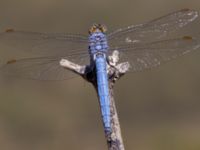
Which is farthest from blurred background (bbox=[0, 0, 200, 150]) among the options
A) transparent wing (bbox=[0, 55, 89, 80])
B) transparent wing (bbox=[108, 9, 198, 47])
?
transparent wing (bbox=[0, 55, 89, 80])

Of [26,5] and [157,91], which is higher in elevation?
[26,5]

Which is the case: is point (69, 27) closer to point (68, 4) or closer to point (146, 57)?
point (68, 4)

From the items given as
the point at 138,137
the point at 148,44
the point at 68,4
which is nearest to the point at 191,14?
the point at 148,44

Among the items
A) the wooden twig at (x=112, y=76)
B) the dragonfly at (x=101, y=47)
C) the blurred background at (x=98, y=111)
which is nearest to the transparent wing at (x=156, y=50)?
the dragonfly at (x=101, y=47)

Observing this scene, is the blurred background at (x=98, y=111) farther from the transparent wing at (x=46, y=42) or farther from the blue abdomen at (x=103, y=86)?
the blue abdomen at (x=103, y=86)

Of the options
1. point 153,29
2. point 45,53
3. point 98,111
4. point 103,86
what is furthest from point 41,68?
point 98,111

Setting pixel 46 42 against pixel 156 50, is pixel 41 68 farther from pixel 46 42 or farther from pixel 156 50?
pixel 156 50

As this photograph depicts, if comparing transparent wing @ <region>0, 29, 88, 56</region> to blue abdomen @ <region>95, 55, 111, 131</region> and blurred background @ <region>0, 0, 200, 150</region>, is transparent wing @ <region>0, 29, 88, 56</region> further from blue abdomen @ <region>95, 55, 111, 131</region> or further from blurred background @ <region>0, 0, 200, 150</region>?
blurred background @ <region>0, 0, 200, 150</region>
